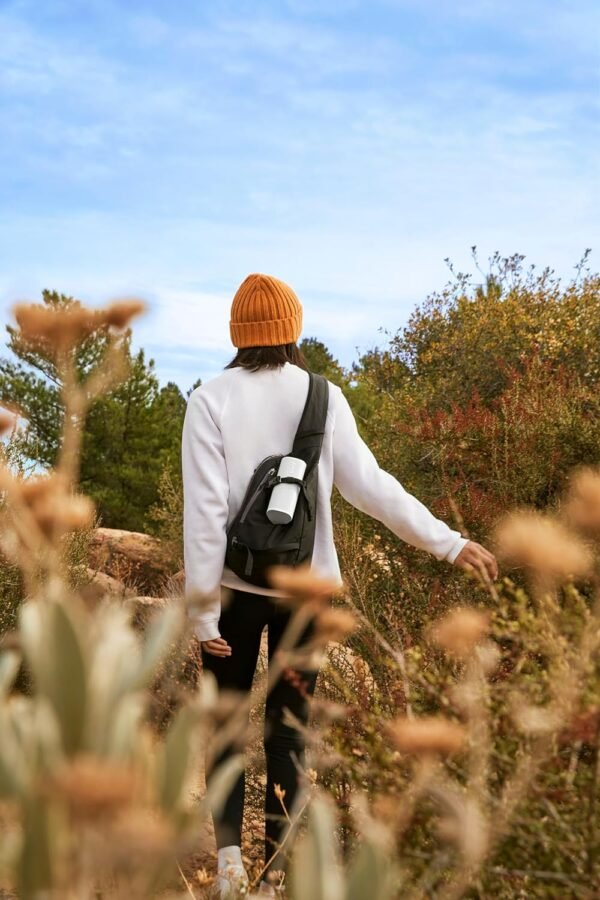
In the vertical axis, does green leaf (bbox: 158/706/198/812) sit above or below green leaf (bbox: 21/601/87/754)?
below

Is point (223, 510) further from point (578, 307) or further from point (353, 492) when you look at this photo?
point (578, 307)

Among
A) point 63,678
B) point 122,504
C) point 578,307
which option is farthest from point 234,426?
point 122,504

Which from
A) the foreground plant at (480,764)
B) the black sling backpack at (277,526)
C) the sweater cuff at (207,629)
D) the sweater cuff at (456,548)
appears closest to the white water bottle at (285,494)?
the black sling backpack at (277,526)

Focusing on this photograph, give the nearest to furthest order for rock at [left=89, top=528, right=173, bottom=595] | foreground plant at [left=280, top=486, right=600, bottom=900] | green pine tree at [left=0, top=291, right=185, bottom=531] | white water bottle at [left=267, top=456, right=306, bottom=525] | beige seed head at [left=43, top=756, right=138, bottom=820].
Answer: beige seed head at [left=43, top=756, right=138, bottom=820] → foreground plant at [left=280, top=486, right=600, bottom=900] → white water bottle at [left=267, top=456, right=306, bottom=525] → rock at [left=89, top=528, right=173, bottom=595] → green pine tree at [left=0, top=291, right=185, bottom=531]

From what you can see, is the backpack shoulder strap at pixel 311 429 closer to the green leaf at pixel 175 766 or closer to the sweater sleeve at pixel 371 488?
the sweater sleeve at pixel 371 488

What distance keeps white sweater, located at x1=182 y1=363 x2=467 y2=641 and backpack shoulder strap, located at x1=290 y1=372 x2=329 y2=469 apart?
4 centimetres

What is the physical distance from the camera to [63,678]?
122 cm

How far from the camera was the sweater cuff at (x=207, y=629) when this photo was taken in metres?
3.17

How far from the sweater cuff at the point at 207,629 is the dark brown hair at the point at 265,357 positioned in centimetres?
89

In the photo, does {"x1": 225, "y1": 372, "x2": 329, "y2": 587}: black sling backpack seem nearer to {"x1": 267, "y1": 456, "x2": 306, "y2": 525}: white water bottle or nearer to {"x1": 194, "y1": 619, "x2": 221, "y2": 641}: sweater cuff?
{"x1": 267, "y1": 456, "x2": 306, "y2": 525}: white water bottle

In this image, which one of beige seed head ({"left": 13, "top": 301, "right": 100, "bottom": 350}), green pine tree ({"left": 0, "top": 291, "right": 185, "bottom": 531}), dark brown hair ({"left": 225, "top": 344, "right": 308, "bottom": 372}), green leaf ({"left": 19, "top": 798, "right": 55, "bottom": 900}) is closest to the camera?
green leaf ({"left": 19, "top": 798, "right": 55, "bottom": 900})

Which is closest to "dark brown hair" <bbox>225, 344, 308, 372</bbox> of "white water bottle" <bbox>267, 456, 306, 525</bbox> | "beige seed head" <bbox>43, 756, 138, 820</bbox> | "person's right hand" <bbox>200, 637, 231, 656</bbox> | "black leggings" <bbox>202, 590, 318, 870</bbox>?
"white water bottle" <bbox>267, 456, 306, 525</bbox>

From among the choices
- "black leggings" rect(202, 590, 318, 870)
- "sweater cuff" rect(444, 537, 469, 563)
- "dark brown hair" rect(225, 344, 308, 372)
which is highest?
"dark brown hair" rect(225, 344, 308, 372)

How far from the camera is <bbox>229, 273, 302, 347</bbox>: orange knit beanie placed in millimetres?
3434
